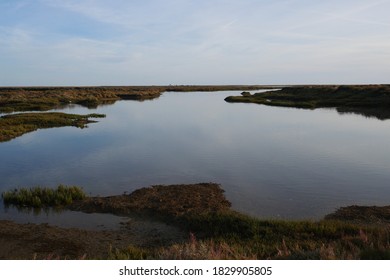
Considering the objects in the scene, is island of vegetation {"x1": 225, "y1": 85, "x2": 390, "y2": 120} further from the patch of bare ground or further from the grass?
the patch of bare ground

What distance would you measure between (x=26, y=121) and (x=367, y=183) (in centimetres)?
3328

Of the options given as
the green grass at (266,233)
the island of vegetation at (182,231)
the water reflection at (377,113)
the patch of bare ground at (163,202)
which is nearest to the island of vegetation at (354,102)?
the water reflection at (377,113)

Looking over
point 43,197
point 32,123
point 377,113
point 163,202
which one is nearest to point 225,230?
point 163,202

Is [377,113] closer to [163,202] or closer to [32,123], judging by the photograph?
[32,123]

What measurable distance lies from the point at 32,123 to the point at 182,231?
30793 millimetres

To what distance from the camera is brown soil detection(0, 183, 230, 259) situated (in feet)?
34.8

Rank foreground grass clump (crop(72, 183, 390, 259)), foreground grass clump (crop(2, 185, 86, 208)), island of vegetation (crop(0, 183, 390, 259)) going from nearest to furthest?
foreground grass clump (crop(72, 183, 390, 259)) < island of vegetation (crop(0, 183, 390, 259)) < foreground grass clump (crop(2, 185, 86, 208))

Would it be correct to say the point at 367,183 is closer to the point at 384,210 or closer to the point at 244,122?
the point at 384,210

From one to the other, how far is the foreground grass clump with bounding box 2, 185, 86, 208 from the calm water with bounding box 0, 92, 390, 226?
0.91 meters

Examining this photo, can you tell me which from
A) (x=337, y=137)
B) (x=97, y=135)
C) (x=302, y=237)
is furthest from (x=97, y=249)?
(x=337, y=137)

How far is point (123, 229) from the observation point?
12375mm

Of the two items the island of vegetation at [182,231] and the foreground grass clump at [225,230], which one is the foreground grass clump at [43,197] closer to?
the island of vegetation at [182,231]

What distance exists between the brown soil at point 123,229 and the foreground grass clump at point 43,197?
57 cm

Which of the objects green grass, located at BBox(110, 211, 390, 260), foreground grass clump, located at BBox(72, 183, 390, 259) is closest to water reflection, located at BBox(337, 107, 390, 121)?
foreground grass clump, located at BBox(72, 183, 390, 259)
